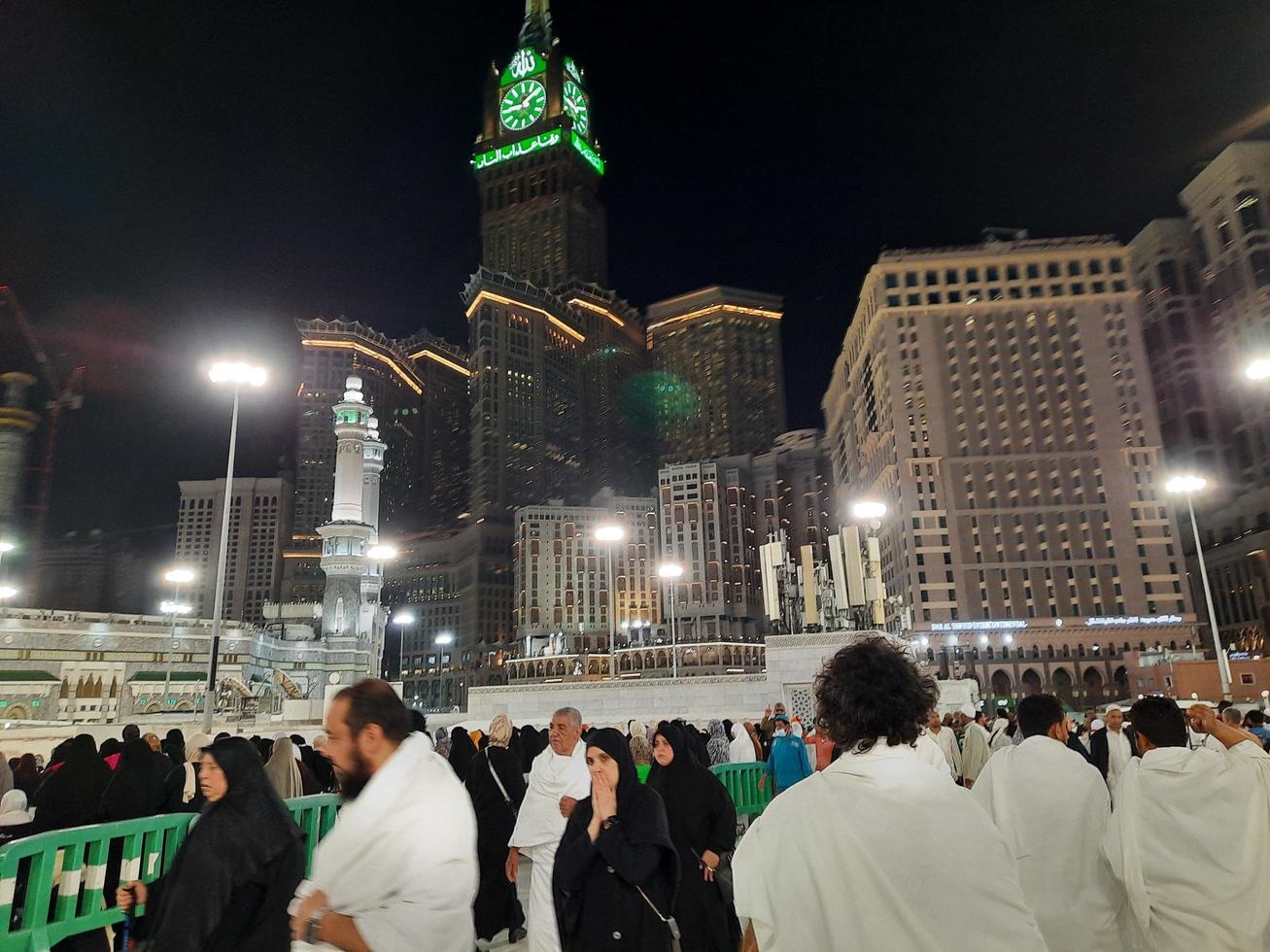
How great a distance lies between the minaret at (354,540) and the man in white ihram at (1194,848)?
5078 cm

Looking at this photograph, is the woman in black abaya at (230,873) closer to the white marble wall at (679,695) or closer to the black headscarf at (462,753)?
the black headscarf at (462,753)

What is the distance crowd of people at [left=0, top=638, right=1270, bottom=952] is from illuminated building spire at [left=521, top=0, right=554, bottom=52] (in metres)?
167

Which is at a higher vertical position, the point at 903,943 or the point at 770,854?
the point at 770,854

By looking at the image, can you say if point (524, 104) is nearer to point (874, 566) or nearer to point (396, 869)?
point (874, 566)

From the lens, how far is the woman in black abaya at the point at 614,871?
161 inches

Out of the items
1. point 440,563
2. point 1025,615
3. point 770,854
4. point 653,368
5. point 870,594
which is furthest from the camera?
point 653,368

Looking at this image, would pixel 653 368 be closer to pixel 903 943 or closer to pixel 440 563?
pixel 440 563

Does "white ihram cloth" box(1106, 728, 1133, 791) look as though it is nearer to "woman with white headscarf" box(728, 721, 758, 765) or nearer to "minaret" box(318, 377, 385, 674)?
"woman with white headscarf" box(728, 721, 758, 765)

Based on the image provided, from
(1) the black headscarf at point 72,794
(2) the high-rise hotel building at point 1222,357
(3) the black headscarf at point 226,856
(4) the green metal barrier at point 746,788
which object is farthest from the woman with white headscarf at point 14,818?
(2) the high-rise hotel building at point 1222,357

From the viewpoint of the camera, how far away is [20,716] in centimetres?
3756

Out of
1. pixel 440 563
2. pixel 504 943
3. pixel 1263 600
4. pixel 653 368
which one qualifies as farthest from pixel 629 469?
pixel 504 943

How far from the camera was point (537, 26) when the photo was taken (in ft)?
510

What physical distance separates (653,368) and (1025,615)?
93.3 metres

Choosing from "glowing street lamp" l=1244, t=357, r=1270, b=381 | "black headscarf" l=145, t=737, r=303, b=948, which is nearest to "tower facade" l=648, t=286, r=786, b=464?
"glowing street lamp" l=1244, t=357, r=1270, b=381
